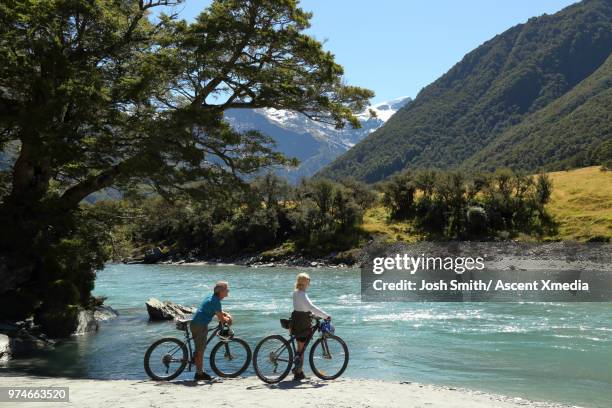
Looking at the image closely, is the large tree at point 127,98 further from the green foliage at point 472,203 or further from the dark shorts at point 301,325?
the green foliage at point 472,203

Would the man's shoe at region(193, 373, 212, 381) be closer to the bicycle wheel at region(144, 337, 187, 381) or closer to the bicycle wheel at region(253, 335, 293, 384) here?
the bicycle wheel at region(144, 337, 187, 381)

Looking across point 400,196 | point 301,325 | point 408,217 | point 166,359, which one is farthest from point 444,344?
point 400,196

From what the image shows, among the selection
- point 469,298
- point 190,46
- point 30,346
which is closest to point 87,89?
point 190,46

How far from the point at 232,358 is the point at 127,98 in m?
11.6

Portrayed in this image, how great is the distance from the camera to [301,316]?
41.0 ft

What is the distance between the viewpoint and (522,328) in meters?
23.6

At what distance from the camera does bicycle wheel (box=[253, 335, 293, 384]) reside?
40.5 feet

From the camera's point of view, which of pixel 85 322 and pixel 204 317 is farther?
pixel 85 322

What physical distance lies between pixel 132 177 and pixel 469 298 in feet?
78.6

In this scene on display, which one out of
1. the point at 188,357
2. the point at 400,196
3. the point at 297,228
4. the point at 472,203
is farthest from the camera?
the point at 400,196

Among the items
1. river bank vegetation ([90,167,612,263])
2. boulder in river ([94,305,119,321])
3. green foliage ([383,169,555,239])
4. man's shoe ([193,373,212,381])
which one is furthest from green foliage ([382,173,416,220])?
man's shoe ([193,373,212,381])

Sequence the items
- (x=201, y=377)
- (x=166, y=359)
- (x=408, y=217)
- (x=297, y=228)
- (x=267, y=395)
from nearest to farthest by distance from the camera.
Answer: (x=267, y=395) → (x=201, y=377) → (x=166, y=359) → (x=297, y=228) → (x=408, y=217)

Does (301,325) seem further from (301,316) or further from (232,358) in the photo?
(232,358)

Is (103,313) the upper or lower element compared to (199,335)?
lower
